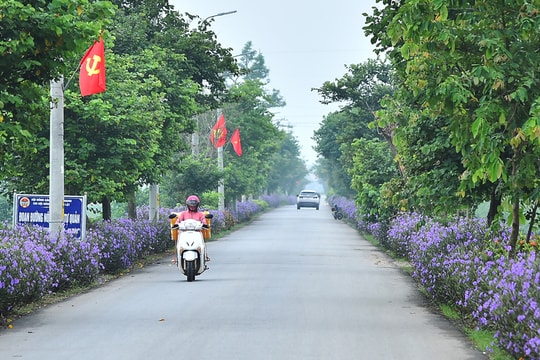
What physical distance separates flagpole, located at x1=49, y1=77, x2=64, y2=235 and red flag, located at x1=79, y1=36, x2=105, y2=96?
3.13 ft

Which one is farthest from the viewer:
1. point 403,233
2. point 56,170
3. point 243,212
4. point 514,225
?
point 243,212

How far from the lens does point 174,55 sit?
3156 centimetres

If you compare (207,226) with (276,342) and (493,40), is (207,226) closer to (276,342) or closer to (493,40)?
(276,342)

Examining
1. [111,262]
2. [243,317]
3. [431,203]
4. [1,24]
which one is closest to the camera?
[1,24]

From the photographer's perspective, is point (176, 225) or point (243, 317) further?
point (176, 225)

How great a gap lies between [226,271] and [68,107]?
17.8 feet

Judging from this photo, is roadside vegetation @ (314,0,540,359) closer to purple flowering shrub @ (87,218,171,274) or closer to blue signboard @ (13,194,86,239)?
blue signboard @ (13,194,86,239)

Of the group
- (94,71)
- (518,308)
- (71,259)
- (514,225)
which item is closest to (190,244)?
(71,259)

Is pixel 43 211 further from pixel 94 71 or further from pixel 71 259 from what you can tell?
pixel 94 71

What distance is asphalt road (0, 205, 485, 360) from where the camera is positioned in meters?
10.8

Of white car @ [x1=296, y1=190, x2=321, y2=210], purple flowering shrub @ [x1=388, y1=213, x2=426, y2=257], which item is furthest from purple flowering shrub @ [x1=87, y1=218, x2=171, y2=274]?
white car @ [x1=296, y1=190, x2=321, y2=210]

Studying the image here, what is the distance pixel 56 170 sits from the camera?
19812 millimetres

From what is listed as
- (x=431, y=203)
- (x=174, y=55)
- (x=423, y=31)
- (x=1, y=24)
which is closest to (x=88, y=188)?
(x=174, y=55)

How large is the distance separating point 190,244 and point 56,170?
10.1ft
